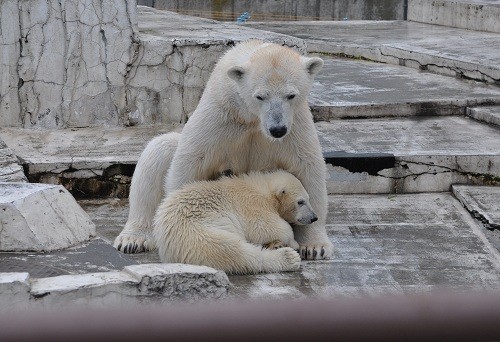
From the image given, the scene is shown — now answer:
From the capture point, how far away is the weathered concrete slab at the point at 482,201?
Answer: 4.51 m

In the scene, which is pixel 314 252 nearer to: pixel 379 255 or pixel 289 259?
pixel 289 259

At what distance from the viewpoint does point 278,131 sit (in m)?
3.40

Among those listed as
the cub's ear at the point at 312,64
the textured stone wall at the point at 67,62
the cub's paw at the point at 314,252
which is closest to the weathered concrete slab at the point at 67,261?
the cub's paw at the point at 314,252

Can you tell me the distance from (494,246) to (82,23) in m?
3.09

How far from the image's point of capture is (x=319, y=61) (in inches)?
146

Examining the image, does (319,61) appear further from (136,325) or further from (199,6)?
(199,6)

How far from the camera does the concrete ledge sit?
9.24ft

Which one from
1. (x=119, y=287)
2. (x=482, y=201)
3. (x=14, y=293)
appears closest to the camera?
(x=14, y=293)

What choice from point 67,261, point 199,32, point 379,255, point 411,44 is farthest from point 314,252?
point 411,44

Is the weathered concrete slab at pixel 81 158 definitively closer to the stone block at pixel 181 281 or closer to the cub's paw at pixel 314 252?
the cub's paw at pixel 314 252

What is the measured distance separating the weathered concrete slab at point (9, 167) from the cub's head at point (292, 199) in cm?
158

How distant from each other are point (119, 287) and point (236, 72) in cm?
111

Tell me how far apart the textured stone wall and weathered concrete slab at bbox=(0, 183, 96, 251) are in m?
1.97

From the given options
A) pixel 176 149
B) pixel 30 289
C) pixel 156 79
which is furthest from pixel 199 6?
pixel 30 289
